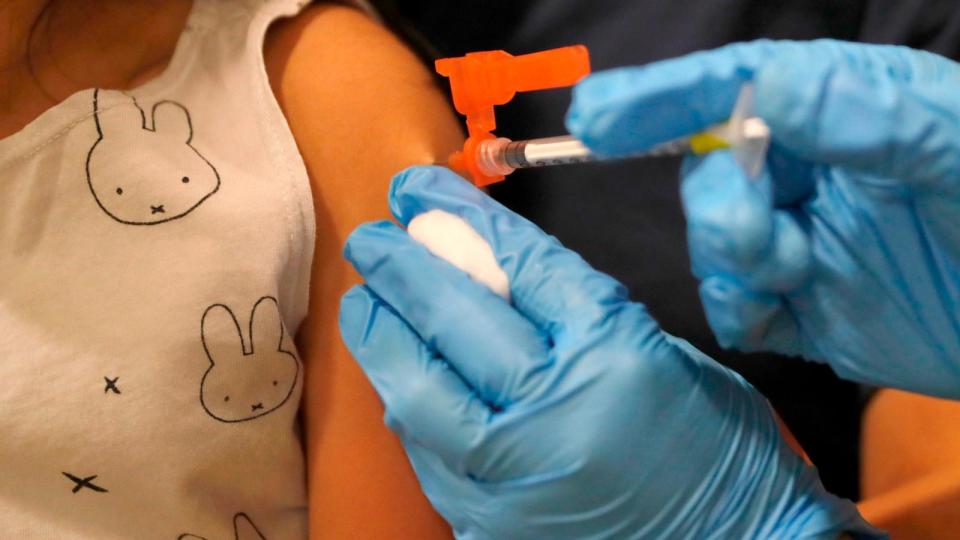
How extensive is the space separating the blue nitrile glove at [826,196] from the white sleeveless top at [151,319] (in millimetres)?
462

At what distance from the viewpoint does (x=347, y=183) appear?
98 cm

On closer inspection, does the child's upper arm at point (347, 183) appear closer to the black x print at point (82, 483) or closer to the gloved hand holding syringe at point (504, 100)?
the gloved hand holding syringe at point (504, 100)

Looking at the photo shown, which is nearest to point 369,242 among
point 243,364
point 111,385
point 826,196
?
point 243,364

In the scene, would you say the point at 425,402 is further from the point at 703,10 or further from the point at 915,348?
the point at 703,10

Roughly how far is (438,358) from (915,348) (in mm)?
459

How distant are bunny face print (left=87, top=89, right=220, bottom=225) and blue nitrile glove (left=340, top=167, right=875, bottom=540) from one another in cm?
23

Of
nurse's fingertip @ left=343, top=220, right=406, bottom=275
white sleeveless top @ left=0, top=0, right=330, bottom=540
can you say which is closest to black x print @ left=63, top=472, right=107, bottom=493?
white sleeveless top @ left=0, top=0, right=330, bottom=540

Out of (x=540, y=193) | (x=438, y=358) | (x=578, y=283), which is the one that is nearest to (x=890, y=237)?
(x=578, y=283)

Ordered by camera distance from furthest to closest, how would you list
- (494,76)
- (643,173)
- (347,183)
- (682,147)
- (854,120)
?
(643,173)
(347,183)
(494,76)
(682,147)
(854,120)

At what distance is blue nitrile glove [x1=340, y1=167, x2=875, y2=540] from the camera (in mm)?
751

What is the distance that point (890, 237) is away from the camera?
0.70m

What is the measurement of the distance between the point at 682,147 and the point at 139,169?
1.98 feet

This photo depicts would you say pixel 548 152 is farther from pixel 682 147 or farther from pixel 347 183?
pixel 347 183

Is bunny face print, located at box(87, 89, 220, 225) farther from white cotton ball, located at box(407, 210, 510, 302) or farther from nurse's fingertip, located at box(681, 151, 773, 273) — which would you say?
nurse's fingertip, located at box(681, 151, 773, 273)
